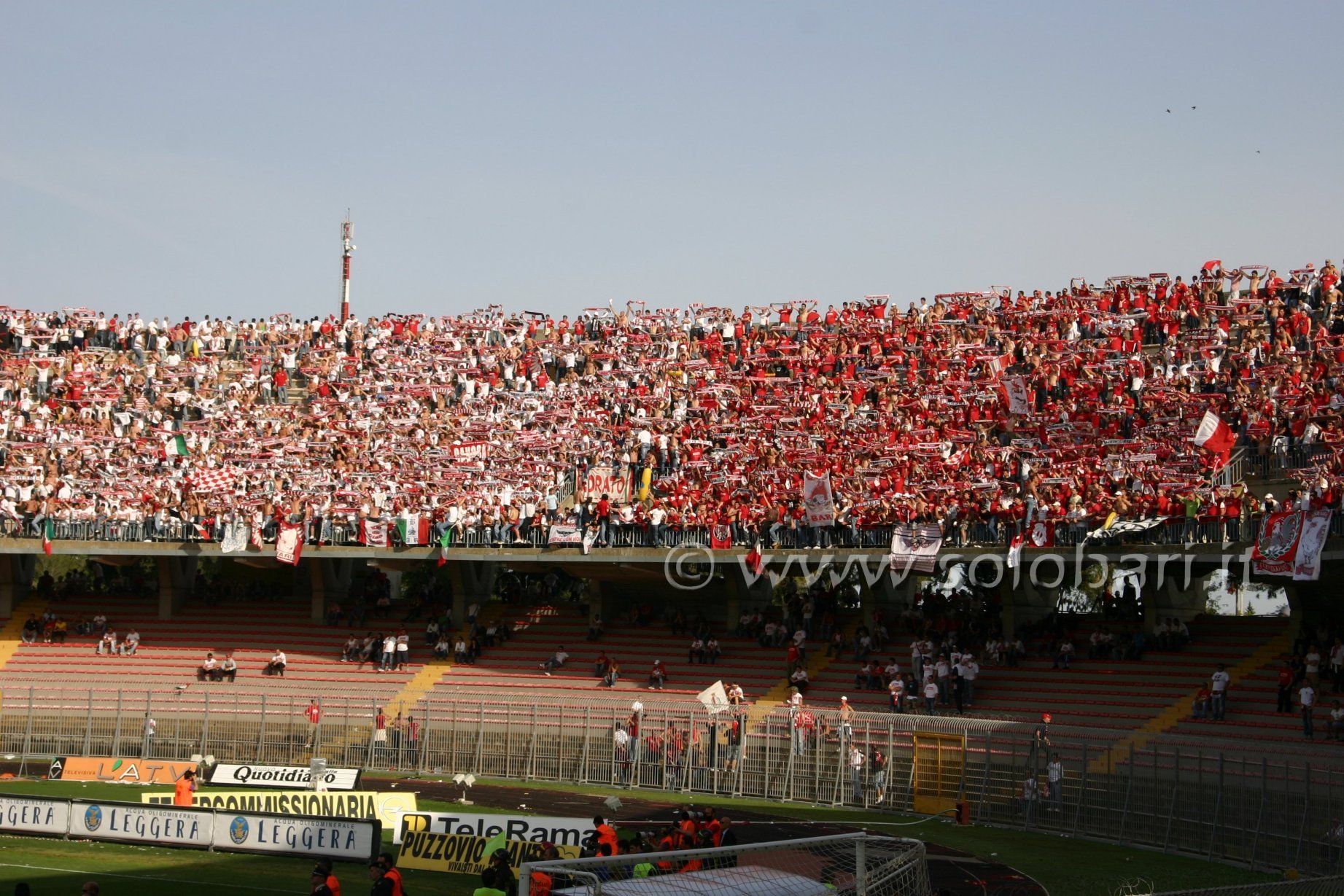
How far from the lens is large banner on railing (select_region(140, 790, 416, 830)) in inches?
1056

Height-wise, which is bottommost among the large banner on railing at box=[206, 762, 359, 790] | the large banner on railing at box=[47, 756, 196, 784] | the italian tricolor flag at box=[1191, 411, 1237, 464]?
the large banner on railing at box=[47, 756, 196, 784]

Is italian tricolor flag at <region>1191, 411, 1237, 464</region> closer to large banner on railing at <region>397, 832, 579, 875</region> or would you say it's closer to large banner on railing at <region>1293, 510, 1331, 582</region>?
large banner on railing at <region>1293, 510, 1331, 582</region>

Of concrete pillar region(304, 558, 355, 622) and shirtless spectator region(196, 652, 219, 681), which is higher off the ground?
concrete pillar region(304, 558, 355, 622)

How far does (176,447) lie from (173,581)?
4227mm

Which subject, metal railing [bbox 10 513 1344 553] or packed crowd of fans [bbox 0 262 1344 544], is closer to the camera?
metal railing [bbox 10 513 1344 553]

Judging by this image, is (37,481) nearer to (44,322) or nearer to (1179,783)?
(44,322)

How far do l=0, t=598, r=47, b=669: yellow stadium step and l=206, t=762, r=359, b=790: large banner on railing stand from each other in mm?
17636

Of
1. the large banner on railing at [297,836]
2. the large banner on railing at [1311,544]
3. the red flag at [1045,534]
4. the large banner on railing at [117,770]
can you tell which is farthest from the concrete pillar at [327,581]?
the large banner on railing at [1311,544]

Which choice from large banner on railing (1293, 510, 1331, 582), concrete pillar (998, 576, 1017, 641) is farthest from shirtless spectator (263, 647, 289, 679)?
large banner on railing (1293, 510, 1331, 582)

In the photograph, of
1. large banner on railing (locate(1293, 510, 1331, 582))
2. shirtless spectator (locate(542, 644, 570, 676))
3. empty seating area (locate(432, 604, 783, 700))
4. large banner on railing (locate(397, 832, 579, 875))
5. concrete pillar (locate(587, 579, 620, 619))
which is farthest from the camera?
concrete pillar (locate(587, 579, 620, 619))

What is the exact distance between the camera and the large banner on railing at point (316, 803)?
2681 centimetres

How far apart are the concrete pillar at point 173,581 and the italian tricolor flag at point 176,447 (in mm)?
3251

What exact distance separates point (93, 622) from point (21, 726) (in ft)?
35.2

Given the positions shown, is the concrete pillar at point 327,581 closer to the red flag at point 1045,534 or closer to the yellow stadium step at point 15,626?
the yellow stadium step at point 15,626
